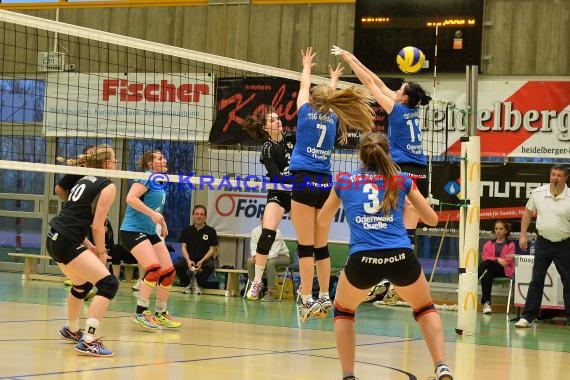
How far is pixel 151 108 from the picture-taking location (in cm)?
1786

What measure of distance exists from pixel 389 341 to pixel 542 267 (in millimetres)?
3807

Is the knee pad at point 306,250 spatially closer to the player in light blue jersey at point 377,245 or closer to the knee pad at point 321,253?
the knee pad at point 321,253

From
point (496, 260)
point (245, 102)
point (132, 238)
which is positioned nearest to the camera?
point (132, 238)

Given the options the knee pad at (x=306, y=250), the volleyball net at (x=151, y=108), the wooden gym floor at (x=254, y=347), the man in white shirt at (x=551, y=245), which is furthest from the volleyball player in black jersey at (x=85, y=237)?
the volleyball net at (x=151, y=108)

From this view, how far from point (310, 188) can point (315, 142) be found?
0.45 meters

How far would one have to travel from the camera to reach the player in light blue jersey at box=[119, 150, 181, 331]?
10.0m

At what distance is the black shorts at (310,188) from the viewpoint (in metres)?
8.94

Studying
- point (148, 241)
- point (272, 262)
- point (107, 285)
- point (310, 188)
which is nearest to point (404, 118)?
point (310, 188)

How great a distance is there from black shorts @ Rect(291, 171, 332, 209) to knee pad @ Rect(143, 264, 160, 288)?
197 cm

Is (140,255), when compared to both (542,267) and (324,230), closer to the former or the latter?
(324,230)

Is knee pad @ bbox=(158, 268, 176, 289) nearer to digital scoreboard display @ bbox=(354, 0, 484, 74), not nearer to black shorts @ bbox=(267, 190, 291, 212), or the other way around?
black shorts @ bbox=(267, 190, 291, 212)

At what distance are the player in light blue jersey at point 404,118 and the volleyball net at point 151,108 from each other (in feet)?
19.0

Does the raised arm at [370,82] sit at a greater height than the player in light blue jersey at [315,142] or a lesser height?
greater

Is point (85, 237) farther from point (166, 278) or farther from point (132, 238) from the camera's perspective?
point (166, 278)
